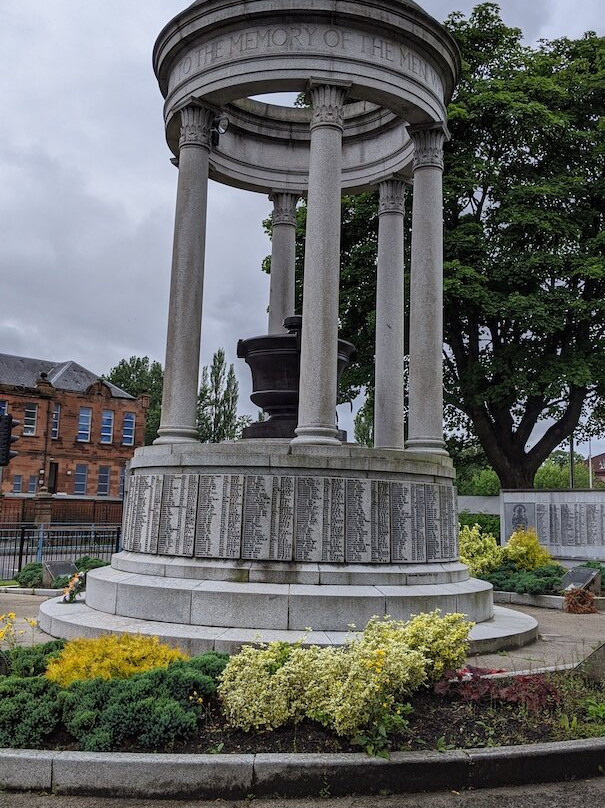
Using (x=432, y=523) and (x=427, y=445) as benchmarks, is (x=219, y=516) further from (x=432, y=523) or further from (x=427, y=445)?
(x=427, y=445)

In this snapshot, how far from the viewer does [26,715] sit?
6.77 metres

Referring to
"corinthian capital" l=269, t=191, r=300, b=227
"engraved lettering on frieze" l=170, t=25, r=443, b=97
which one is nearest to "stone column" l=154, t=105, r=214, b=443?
"engraved lettering on frieze" l=170, t=25, r=443, b=97

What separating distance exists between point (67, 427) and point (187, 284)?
53.7 meters

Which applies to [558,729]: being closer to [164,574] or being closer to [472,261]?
[164,574]

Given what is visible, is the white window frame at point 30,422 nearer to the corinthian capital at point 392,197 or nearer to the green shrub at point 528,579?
the green shrub at point 528,579

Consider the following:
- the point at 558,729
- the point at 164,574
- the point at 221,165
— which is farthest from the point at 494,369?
the point at 558,729

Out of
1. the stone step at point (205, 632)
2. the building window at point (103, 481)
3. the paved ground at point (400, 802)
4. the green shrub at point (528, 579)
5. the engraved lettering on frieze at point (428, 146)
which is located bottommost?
the paved ground at point (400, 802)

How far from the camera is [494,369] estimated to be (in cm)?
2917

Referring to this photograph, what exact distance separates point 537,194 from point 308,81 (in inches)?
708

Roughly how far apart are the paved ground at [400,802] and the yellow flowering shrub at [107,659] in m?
1.51

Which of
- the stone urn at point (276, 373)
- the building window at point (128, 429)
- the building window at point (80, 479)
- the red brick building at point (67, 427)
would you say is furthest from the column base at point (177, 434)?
the building window at point (128, 429)

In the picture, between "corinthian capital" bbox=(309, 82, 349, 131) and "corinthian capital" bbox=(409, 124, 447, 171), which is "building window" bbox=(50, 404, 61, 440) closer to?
"corinthian capital" bbox=(409, 124, 447, 171)

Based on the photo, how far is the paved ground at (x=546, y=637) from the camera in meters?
10.2

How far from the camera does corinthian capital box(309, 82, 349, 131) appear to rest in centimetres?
1311
